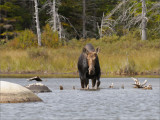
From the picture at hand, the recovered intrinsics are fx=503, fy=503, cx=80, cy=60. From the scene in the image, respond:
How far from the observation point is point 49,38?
42844 mm

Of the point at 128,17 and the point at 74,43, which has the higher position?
the point at 128,17

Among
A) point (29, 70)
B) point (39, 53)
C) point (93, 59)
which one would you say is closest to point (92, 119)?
point (93, 59)

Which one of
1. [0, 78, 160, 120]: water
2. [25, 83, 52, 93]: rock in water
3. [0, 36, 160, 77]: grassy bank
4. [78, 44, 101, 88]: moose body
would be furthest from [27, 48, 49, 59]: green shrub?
[0, 78, 160, 120]: water

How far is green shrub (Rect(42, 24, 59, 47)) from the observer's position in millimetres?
41737

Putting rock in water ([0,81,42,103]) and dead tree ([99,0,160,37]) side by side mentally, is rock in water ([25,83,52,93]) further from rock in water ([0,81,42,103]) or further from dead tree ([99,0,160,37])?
dead tree ([99,0,160,37])

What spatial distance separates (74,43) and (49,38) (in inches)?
91.7

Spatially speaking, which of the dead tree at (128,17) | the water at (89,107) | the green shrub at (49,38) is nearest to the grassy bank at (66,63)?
the green shrub at (49,38)

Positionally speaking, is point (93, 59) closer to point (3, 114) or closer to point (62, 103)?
point (62, 103)

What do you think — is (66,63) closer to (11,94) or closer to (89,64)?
(89,64)

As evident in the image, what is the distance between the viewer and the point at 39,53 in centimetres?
3444

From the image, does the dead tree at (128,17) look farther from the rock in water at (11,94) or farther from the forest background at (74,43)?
the rock in water at (11,94)

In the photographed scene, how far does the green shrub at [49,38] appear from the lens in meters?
41.7

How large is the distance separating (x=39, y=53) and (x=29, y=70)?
8.47ft

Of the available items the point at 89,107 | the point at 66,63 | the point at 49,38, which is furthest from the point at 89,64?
the point at 49,38
